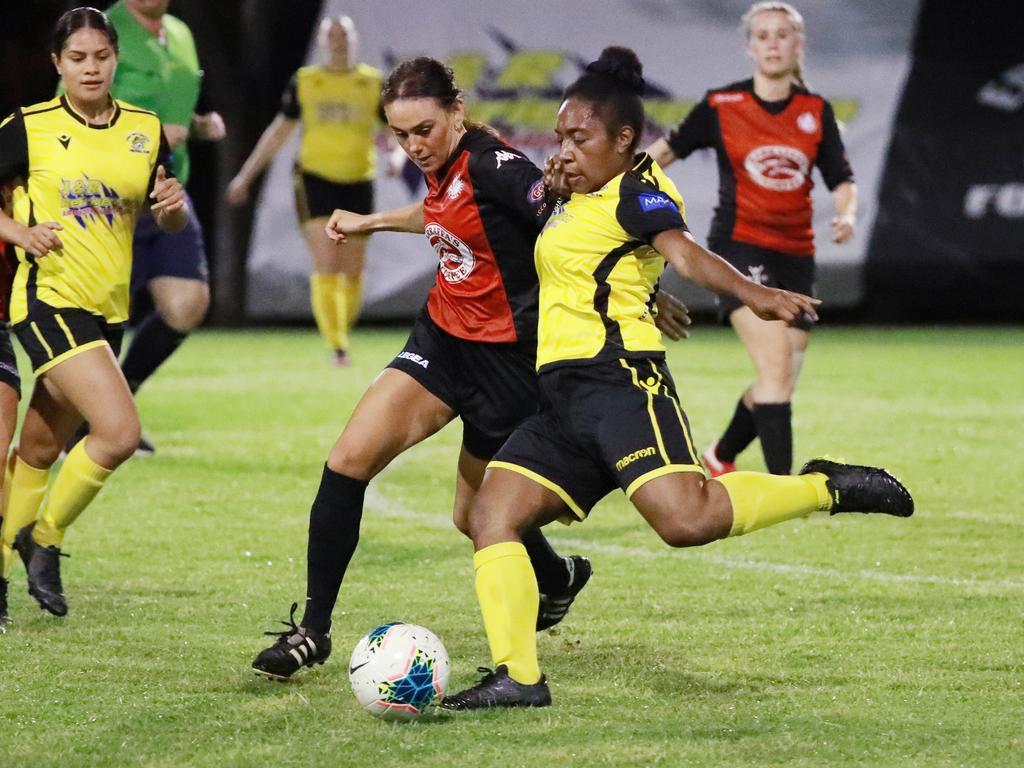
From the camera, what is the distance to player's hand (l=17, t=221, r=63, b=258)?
533 centimetres

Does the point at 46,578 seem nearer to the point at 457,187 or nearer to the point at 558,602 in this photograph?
the point at 558,602

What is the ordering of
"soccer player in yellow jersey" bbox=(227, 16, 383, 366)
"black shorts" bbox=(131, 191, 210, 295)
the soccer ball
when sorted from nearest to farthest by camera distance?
the soccer ball
"black shorts" bbox=(131, 191, 210, 295)
"soccer player in yellow jersey" bbox=(227, 16, 383, 366)

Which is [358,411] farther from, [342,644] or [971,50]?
[971,50]

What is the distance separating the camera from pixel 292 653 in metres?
4.73

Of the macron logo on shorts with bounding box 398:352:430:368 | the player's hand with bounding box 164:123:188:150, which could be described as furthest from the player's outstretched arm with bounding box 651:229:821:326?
the player's hand with bounding box 164:123:188:150

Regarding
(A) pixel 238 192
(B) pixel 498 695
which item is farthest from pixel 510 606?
(A) pixel 238 192

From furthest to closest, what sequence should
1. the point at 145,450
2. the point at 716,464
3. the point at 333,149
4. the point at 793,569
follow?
the point at 333,149
the point at 145,450
the point at 716,464
the point at 793,569

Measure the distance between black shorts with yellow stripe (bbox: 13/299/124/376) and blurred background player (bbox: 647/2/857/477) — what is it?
318 cm

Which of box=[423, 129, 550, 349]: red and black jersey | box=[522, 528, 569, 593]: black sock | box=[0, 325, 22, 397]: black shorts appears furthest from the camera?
box=[0, 325, 22, 397]: black shorts

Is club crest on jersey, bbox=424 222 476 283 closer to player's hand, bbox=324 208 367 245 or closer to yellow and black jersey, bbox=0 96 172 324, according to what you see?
player's hand, bbox=324 208 367 245

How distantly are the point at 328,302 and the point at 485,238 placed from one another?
9.14 metres

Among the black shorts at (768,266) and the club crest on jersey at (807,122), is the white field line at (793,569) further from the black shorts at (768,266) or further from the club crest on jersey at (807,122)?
the club crest on jersey at (807,122)

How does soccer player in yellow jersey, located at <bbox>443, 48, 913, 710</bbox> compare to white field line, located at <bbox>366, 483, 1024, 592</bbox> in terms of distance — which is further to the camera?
white field line, located at <bbox>366, 483, 1024, 592</bbox>

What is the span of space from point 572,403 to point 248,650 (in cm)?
133
